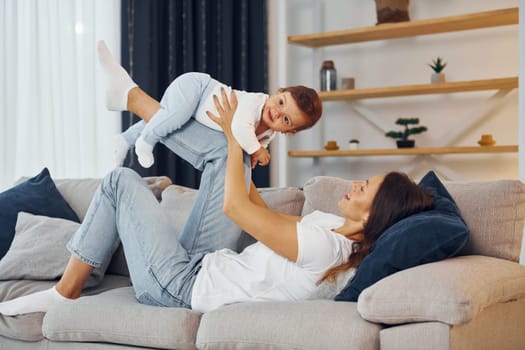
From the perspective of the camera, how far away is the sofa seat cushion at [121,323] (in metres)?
2.22

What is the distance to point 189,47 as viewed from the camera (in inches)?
198

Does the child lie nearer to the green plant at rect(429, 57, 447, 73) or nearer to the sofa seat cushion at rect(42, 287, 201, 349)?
the sofa seat cushion at rect(42, 287, 201, 349)

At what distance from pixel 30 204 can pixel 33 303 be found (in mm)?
839

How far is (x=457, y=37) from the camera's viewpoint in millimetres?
4605

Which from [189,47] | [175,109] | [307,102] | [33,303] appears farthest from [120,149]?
[189,47]

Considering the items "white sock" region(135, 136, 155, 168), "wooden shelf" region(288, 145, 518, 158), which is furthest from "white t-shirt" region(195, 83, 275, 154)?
"wooden shelf" region(288, 145, 518, 158)

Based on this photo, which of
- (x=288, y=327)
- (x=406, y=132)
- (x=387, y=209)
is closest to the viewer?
(x=288, y=327)

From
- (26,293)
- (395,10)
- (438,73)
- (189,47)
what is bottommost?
(26,293)

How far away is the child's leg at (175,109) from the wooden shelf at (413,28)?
7.12 feet

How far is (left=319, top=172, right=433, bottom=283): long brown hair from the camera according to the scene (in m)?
2.25

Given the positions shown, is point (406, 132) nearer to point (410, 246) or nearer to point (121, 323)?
point (410, 246)

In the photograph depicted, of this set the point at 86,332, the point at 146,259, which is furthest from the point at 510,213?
the point at 86,332

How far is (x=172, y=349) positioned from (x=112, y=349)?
0.22m

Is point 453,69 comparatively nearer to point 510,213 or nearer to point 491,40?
point 491,40
